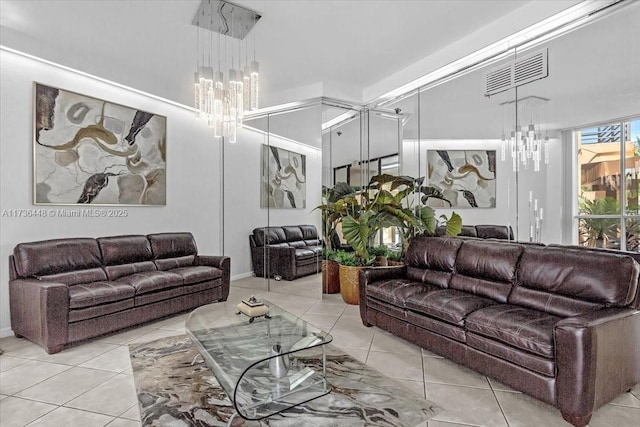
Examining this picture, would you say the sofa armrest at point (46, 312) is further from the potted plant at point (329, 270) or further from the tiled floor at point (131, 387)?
the potted plant at point (329, 270)

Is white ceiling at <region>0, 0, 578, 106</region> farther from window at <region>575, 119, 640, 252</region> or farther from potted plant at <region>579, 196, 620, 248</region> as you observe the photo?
potted plant at <region>579, 196, 620, 248</region>

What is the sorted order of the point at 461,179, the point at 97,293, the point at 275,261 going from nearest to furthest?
the point at 97,293
the point at 461,179
the point at 275,261

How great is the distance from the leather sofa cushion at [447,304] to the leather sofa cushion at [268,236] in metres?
2.89

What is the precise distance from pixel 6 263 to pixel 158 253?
59.1 inches

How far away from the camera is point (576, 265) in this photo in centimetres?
260

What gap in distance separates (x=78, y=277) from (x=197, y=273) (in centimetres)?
122

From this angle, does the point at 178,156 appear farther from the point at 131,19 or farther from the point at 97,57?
the point at 131,19

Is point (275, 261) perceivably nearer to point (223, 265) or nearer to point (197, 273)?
point (223, 265)

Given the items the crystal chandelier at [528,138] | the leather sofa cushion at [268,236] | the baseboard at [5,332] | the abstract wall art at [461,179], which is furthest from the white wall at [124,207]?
the crystal chandelier at [528,138]

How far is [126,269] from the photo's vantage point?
13.8ft

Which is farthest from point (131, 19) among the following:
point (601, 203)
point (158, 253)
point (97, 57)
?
point (601, 203)

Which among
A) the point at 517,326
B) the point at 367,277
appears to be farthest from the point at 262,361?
the point at 367,277

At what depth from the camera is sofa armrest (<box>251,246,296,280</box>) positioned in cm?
557

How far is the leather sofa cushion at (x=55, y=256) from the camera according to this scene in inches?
136
